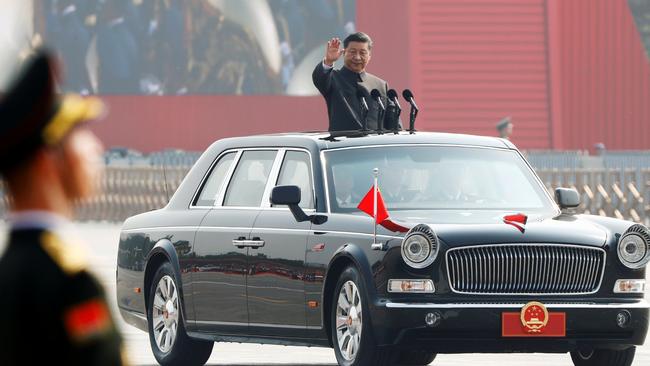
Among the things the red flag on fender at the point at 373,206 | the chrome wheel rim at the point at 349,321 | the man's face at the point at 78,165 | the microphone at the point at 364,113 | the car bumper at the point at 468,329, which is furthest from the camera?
the microphone at the point at 364,113

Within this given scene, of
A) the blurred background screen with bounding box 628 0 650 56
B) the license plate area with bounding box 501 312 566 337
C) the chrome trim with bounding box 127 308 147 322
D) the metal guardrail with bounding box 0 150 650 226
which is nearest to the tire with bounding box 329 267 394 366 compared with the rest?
the license plate area with bounding box 501 312 566 337

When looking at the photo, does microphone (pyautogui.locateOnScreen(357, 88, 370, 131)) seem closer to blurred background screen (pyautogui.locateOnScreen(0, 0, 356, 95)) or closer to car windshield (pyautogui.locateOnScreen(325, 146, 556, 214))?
car windshield (pyautogui.locateOnScreen(325, 146, 556, 214))

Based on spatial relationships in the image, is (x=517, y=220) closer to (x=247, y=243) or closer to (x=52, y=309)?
(x=247, y=243)

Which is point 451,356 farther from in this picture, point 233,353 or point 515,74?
point 515,74

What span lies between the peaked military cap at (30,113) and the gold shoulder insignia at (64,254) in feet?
0.41

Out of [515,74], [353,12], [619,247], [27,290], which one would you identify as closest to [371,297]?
[619,247]

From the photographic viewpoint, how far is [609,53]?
54.0 metres

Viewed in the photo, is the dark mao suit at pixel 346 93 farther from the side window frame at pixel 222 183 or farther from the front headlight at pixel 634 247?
the front headlight at pixel 634 247

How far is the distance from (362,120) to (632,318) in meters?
2.45

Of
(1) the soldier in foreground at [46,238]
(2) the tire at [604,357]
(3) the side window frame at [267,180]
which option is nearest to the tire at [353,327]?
(3) the side window frame at [267,180]

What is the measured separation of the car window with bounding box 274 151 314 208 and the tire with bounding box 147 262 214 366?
865 mm

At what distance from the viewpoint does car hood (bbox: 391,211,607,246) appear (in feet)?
29.9

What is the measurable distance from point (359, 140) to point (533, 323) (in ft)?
5.45

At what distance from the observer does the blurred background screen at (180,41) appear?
194 ft
